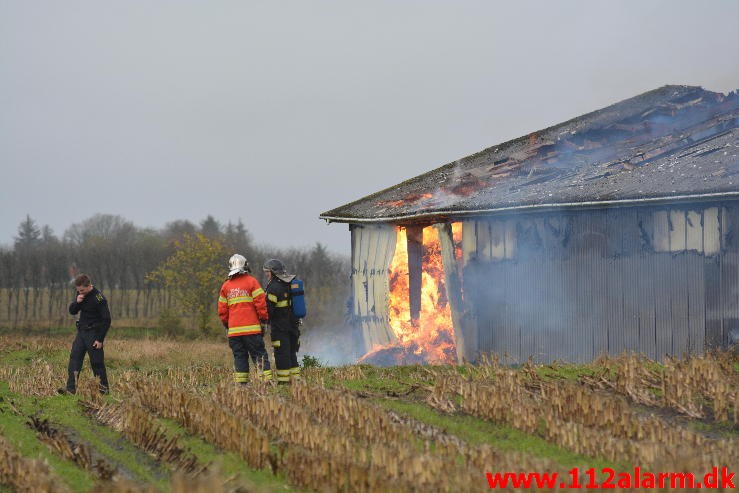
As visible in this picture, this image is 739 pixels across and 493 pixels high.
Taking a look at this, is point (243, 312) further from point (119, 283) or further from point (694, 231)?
point (119, 283)

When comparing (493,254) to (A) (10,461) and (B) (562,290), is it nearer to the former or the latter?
(B) (562,290)

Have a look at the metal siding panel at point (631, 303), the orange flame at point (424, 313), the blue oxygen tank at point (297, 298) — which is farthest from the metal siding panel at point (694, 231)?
the blue oxygen tank at point (297, 298)

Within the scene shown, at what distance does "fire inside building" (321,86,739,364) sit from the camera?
15844 millimetres

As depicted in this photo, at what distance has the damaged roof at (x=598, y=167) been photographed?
1664cm

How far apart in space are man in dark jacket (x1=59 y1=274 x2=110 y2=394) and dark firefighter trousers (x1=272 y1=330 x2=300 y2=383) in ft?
8.75

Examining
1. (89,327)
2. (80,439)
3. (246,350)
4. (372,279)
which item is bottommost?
(80,439)

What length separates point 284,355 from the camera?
517 inches

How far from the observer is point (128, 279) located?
5081cm

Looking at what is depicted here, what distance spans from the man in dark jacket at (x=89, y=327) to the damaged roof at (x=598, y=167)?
26.4 ft

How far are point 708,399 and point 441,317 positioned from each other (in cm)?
1033

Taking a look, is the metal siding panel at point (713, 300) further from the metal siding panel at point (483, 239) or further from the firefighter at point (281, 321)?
the firefighter at point (281, 321)

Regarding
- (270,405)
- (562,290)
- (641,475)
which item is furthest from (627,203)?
(641,475)

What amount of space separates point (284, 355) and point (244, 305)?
3.21 ft

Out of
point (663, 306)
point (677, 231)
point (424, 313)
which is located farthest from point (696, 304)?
point (424, 313)
